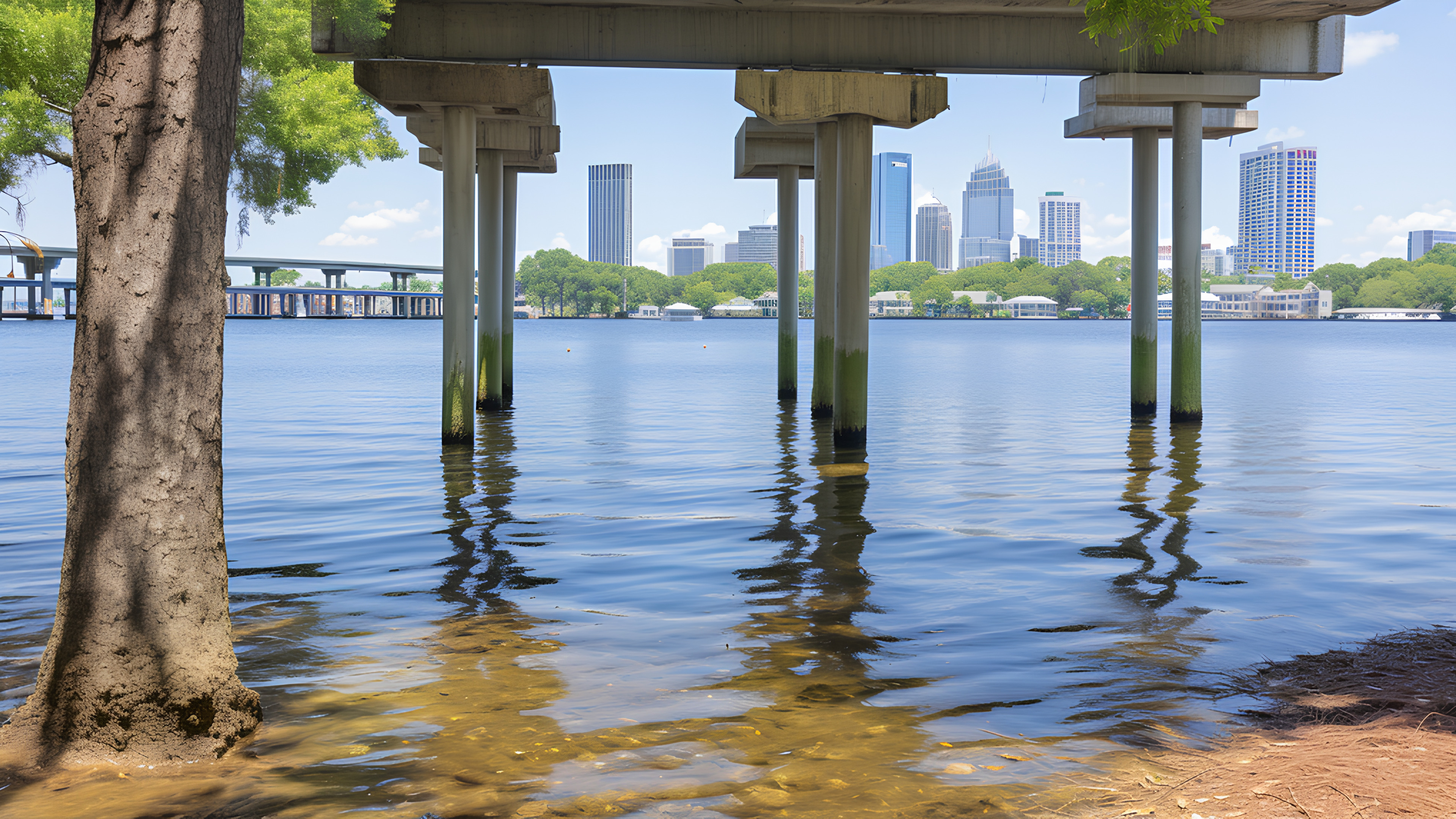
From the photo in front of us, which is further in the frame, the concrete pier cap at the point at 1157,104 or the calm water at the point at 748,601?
the concrete pier cap at the point at 1157,104

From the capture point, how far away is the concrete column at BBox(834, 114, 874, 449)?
17469 millimetres

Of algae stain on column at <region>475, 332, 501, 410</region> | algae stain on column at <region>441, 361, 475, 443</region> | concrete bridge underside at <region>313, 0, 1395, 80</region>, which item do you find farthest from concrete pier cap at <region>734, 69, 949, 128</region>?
algae stain on column at <region>475, 332, 501, 410</region>

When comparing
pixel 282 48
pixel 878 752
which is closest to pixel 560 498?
pixel 878 752

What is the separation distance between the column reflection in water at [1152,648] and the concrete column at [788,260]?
15671mm

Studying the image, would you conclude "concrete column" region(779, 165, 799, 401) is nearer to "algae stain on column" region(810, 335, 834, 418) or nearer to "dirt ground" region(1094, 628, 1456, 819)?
"algae stain on column" region(810, 335, 834, 418)

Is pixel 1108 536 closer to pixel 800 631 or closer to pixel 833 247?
pixel 800 631

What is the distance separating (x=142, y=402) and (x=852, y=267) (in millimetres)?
13961

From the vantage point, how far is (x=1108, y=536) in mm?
11070

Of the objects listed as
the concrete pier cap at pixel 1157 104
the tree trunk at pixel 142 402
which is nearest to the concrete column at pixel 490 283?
the concrete pier cap at pixel 1157 104

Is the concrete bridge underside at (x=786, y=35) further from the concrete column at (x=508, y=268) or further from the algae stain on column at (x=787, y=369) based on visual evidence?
the concrete column at (x=508, y=268)

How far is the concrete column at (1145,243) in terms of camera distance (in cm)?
2170

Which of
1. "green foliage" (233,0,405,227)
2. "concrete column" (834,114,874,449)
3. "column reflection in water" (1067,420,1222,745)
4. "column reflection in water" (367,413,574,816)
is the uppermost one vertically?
"green foliage" (233,0,405,227)

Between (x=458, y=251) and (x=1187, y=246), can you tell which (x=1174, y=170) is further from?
(x=458, y=251)

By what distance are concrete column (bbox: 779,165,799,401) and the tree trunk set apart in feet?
75.1
